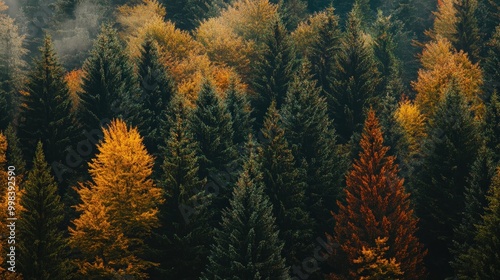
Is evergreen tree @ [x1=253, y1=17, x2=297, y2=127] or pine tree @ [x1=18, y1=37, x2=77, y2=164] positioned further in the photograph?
evergreen tree @ [x1=253, y1=17, x2=297, y2=127]

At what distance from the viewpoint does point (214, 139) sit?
1700 inches

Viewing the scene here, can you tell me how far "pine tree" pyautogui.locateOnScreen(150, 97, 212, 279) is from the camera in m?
36.9

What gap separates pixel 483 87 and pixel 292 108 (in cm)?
2199

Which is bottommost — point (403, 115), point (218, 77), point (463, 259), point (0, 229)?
point (463, 259)

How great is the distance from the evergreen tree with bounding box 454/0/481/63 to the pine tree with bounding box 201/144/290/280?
40.4 metres

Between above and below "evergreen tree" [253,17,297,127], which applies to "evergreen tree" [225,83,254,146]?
below

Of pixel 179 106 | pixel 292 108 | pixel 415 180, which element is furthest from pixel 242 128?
pixel 415 180

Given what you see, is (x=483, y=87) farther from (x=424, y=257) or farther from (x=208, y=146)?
(x=208, y=146)

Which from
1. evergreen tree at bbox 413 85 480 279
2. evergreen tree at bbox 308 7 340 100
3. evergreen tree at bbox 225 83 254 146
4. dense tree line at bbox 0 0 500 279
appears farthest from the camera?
evergreen tree at bbox 308 7 340 100

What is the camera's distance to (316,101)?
45.5 meters

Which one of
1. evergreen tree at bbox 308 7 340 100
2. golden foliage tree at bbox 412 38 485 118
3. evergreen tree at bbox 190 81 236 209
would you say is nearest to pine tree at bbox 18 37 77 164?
evergreen tree at bbox 190 81 236 209

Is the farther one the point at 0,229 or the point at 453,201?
the point at 453,201

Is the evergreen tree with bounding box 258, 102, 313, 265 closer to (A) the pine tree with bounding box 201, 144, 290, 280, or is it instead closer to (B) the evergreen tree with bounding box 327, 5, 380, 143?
(A) the pine tree with bounding box 201, 144, 290, 280

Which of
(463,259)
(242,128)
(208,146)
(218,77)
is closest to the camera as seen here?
(463,259)
